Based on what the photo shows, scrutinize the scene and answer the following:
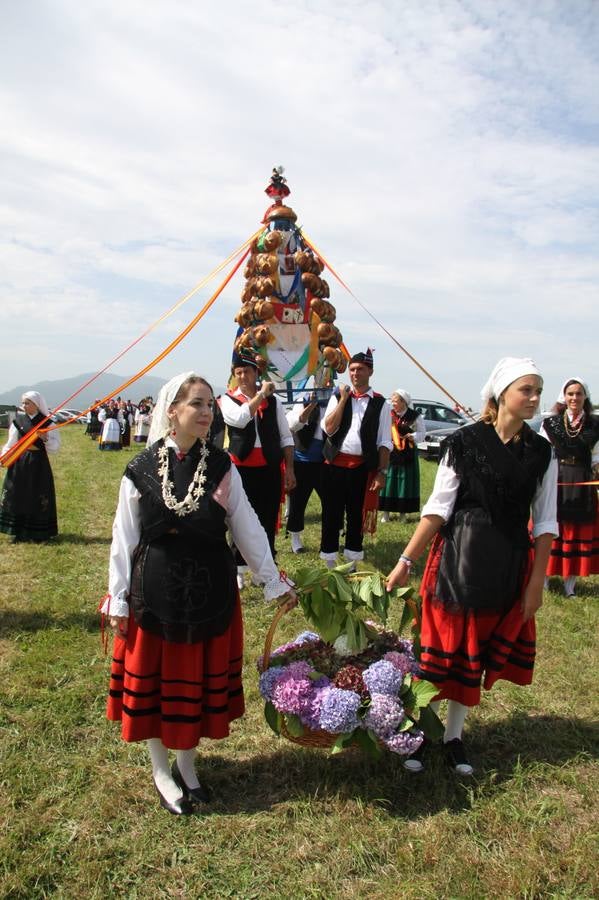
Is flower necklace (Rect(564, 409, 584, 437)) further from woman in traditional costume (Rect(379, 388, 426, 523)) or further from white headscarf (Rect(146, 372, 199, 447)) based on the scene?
white headscarf (Rect(146, 372, 199, 447))

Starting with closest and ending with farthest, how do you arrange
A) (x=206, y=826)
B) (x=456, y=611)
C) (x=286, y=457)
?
(x=206, y=826) → (x=456, y=611) → (x=286, y=457)

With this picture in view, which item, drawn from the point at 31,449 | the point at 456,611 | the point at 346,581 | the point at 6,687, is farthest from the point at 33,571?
the point at 456,611

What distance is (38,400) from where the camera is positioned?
23.5 feet

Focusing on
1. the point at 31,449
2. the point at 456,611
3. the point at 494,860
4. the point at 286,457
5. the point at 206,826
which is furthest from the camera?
the point at 31,449

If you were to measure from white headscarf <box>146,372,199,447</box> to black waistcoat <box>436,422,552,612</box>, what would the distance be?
1.21 metres

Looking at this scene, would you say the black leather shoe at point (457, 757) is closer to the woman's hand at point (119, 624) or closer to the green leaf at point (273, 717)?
the green leaf at point (273, 717)

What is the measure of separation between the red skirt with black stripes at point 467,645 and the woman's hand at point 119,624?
4.30ft

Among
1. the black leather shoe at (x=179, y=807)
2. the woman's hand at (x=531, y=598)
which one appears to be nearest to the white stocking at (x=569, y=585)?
the woman's hand at (x=531, y=598)

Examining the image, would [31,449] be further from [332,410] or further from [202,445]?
[202,445]

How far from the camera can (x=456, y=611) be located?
9.27 feet

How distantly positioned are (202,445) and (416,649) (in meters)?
1.41

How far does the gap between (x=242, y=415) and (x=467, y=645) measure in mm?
2663

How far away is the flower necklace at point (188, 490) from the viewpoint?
8.33 feet

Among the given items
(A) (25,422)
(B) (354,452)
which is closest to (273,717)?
(B) (354,452)
